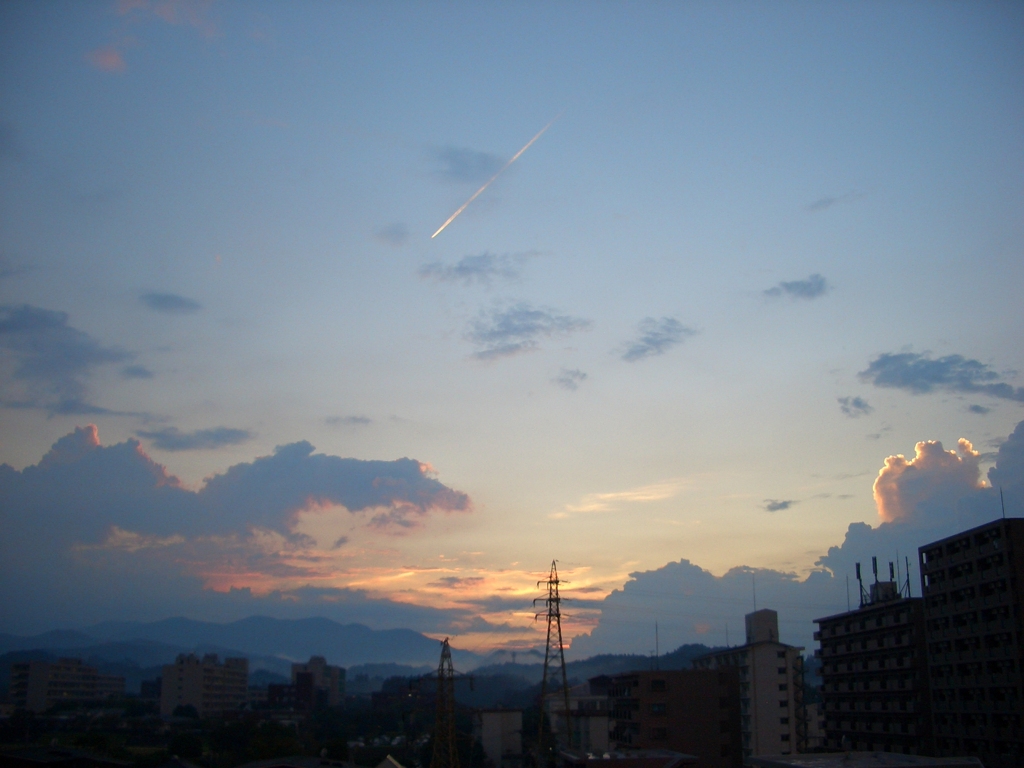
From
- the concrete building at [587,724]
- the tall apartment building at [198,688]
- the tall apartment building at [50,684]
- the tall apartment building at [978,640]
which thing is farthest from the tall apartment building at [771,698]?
→ the tall apartment building at [50,684]

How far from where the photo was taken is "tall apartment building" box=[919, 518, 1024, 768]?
45.1 meters

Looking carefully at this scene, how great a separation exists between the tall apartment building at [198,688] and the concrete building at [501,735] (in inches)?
2591

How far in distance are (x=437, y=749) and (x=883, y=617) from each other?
34470mm

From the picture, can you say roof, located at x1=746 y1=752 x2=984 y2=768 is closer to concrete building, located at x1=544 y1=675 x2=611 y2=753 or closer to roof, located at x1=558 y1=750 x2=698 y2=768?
roof, located at x1=558 y1=750 x2=698 y2=768

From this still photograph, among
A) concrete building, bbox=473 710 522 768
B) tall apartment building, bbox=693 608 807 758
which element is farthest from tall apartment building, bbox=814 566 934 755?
concrete building, bbox=473 710 522 768

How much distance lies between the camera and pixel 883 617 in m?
60.8

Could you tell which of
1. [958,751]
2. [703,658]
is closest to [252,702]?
[703,658]

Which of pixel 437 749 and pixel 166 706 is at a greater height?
pixel 437 749

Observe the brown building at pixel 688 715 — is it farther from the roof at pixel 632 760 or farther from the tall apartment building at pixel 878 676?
the roof at pixel 632 760

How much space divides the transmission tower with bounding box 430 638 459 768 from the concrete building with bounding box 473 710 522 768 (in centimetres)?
2938

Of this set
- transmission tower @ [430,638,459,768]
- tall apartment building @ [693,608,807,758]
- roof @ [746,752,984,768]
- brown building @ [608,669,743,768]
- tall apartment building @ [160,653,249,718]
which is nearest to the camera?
roof @ [746,752,984,768]

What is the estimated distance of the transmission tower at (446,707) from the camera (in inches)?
2162

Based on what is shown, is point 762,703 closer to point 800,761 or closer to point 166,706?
point 800,761

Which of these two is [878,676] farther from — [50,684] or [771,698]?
[50,684]
